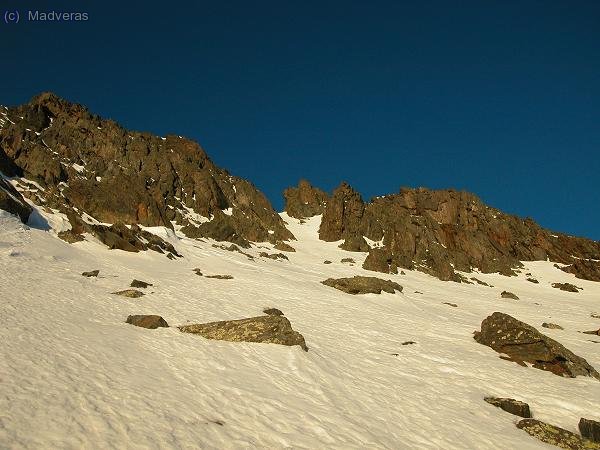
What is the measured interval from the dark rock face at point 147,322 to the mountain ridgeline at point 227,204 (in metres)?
49.8

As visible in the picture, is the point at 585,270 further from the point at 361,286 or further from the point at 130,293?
the point at 130,293

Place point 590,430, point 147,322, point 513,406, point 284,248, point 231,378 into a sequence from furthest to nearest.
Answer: point 284,248 → point 147,322 → point 513,406 → point 590,430 → point 231,378

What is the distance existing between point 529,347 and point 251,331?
15433 mm

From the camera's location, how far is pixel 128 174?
96500 millimetres

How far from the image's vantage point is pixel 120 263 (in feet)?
112

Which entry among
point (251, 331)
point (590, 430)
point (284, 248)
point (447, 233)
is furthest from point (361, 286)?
point (447, 233)

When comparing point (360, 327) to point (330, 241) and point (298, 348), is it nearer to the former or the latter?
point (298, 348)

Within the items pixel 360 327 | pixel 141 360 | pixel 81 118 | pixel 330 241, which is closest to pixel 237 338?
pixel 141 360

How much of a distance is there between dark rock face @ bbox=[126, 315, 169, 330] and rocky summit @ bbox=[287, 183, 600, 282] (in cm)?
7088

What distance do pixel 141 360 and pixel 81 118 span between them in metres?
117

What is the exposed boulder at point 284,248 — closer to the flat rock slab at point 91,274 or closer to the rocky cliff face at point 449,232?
the rocky cliff face at point 449,232

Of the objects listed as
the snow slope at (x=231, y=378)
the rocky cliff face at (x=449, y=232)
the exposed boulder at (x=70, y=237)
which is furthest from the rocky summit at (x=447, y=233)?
the snow slope at (x=231, y=378)

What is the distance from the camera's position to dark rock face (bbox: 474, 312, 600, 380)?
19422mm

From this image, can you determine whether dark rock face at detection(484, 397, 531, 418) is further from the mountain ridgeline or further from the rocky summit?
the rocky summit
